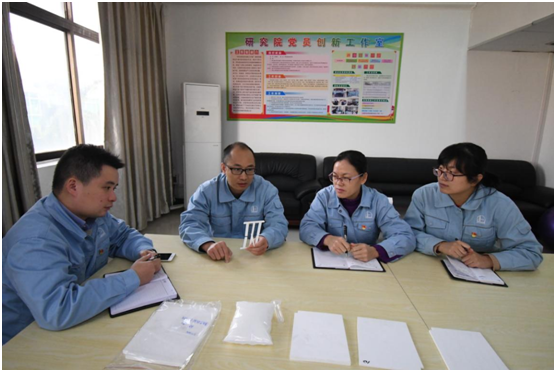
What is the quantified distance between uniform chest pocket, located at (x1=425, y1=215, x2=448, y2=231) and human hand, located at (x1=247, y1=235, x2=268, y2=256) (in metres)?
0.84

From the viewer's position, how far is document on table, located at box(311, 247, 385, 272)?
1.27 meters

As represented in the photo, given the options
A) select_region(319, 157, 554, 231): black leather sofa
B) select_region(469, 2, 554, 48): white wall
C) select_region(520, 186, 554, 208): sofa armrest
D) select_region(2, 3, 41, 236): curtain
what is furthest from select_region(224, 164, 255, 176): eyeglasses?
select_region(520, 186, 554, 208): sofa armrest

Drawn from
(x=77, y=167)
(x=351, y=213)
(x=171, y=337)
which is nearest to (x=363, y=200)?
(x=351, y=213)

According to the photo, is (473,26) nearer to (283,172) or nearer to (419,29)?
(419,29)

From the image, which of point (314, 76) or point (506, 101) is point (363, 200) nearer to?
point (314, 76)

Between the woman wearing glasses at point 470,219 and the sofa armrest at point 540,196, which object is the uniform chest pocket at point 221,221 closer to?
the woman wearing glasses at point 470,219

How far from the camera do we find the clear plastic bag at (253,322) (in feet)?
2.72

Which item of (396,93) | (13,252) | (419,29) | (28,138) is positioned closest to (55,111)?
(28,138)

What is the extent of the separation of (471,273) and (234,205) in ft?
3.76

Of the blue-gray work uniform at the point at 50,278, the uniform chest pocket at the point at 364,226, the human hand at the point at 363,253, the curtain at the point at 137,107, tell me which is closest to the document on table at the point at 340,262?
the human hand at the point at 363,253

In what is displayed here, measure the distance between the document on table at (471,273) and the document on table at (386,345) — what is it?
467 mm

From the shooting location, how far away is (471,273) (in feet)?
4.08

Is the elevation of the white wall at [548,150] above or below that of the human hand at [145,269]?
above

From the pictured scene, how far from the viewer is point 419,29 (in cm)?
372
